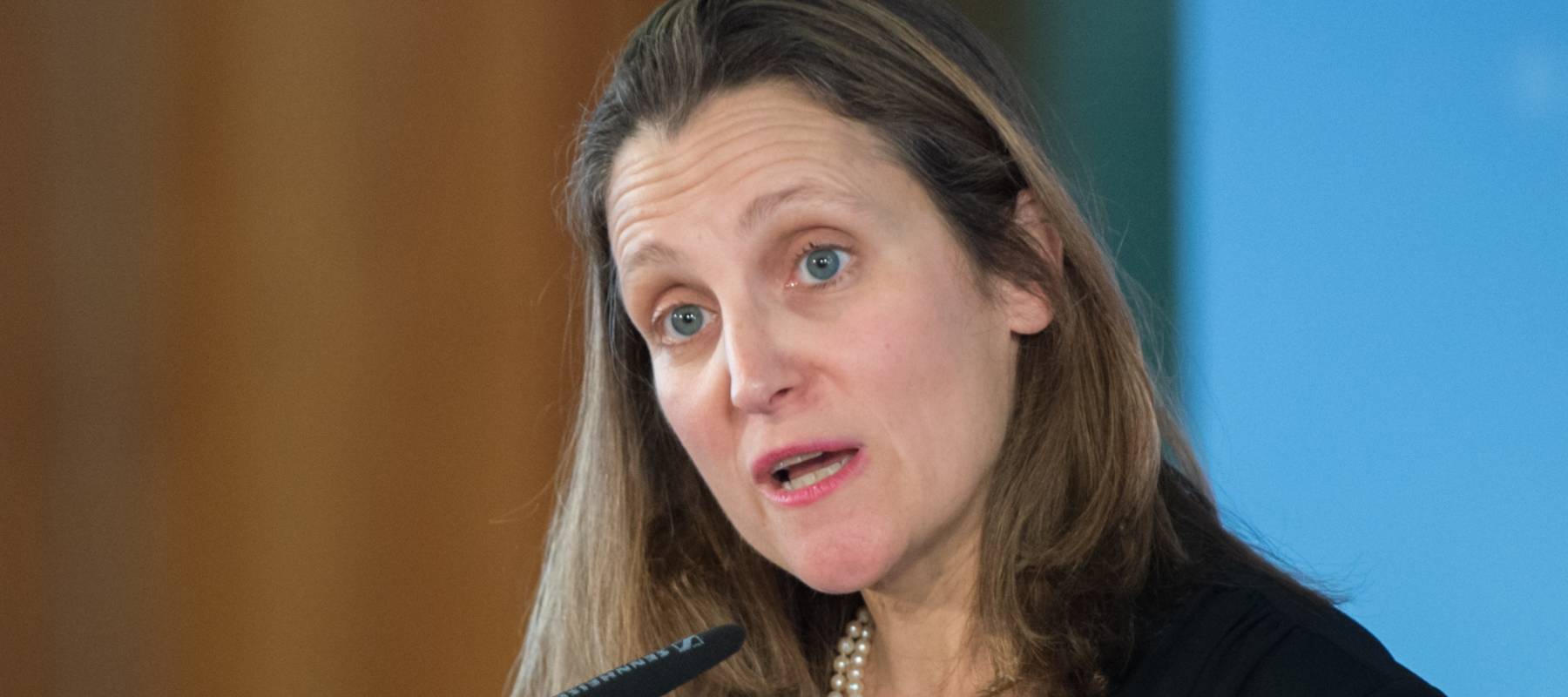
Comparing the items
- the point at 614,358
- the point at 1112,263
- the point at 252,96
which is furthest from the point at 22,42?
the point at 1112,263

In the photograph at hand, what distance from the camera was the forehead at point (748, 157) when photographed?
1.14m

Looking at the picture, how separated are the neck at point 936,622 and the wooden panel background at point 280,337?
843mm

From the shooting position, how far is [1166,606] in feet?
3.72

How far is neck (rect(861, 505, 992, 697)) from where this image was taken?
121 cm

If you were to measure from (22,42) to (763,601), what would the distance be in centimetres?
120

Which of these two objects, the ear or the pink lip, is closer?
the pink lip

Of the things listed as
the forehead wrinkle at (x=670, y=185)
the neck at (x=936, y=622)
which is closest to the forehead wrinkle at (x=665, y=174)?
the forehead wrinkle at (x=670, y=185)

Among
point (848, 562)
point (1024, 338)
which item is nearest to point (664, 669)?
point (848, 562)

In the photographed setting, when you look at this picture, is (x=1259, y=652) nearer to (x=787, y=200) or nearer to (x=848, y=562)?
(x=848, y=562)

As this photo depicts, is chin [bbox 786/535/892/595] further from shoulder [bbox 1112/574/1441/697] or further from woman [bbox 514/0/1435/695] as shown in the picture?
shoulder [bbox 1112/574/1441/697]

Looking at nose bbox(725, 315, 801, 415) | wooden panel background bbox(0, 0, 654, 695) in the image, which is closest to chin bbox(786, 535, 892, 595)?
→ nose bbox(725, 315, 801, 415)

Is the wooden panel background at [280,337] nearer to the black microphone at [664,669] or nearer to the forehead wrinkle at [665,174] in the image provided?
the forehead wrinkle at [665,174]

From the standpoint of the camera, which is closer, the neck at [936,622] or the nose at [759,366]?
the nose at [759,366]

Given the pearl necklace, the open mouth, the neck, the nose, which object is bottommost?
the pearl necklace
